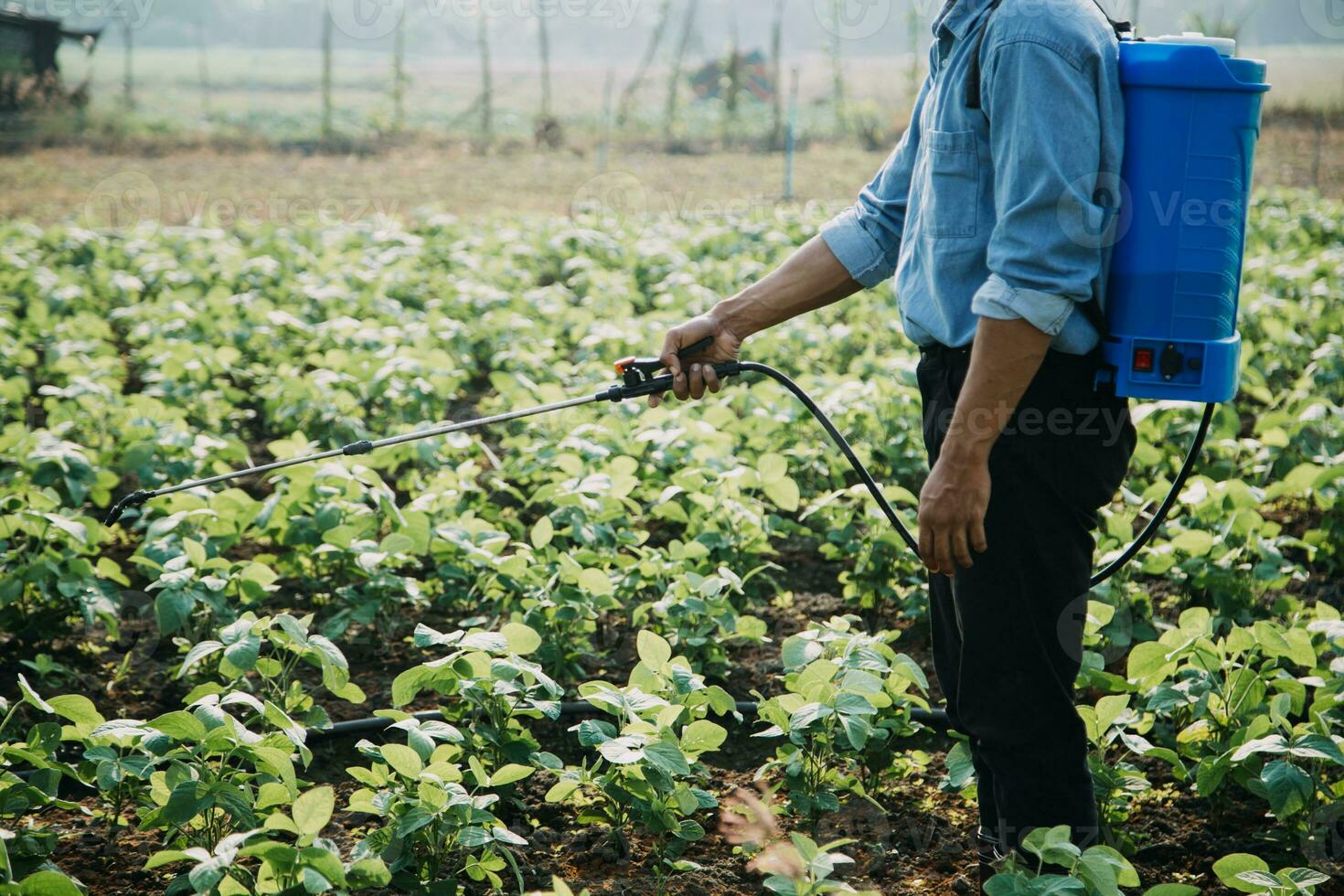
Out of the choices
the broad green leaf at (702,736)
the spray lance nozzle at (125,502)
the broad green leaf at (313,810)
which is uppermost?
the spray lance nozzle at (125,502)

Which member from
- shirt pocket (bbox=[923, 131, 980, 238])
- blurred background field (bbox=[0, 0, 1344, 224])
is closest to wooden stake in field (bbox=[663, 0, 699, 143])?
blurred background field (bbox=[0, 0, 1344, 224])

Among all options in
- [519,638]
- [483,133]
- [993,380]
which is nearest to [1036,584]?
[993,380]

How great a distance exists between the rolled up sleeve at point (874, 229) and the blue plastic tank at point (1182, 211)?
49cm

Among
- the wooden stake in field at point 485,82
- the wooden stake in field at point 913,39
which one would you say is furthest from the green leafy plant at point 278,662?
the wooden stake in field at point 913,39

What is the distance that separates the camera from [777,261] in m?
7.33

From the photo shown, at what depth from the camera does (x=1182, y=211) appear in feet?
5.55

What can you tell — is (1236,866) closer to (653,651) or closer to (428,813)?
(653,651)

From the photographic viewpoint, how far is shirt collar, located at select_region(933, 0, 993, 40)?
68.4 inches

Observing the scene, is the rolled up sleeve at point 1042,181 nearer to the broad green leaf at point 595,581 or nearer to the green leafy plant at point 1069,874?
the green leafy plant at point 1069,874

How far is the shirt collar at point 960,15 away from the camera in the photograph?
174 cm

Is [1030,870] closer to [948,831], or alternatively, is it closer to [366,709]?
[948,831]

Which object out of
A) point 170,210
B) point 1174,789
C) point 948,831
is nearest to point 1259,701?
point 1174,789

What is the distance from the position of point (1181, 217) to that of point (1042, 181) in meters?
0.23
